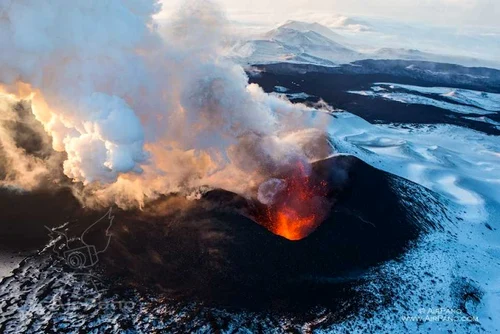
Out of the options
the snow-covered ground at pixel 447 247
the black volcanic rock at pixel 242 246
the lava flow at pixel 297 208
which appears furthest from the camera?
the lava flow at pixel 297 208

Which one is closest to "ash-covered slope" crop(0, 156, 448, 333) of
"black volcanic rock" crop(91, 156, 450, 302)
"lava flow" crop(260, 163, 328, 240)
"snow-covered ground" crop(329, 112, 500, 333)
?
"black volcanic rock" crop(91, 156, 450, 302)

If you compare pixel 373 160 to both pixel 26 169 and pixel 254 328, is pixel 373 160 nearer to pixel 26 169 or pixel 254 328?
pixel 254 328

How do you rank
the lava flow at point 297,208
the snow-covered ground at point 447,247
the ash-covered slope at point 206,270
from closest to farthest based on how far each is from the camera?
1. the ash-covered slope at point 206,270
2. the snow-covered ground at point 447,247
3. the lava flow at point 297,208

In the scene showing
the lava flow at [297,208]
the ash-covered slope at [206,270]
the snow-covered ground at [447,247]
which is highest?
the lava flow at [297,208]

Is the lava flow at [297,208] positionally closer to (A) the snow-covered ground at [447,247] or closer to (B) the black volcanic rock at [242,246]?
(B) the black volcanic rock at [242,246]

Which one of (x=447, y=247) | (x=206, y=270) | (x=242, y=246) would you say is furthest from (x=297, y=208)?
(x=447, y=247)

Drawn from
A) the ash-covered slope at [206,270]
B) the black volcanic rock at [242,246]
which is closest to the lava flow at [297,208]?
the black volcanic rock at [242,246]

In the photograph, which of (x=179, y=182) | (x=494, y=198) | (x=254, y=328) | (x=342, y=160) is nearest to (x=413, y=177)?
(x=494, y=198)
